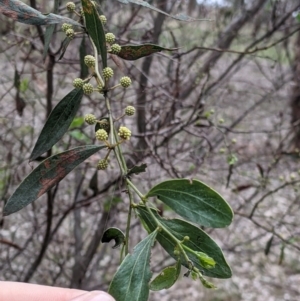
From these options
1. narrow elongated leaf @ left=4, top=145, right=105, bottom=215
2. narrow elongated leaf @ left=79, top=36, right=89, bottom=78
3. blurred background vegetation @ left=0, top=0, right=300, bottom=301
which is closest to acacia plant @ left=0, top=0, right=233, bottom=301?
narrow elongated leaf @ left=4, top=145, right=105, bottom=215

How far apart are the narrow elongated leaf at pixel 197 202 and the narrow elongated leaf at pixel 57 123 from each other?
0.16 m

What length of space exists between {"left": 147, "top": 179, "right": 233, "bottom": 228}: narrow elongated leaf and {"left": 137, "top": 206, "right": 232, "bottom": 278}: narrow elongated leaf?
17 millimetres

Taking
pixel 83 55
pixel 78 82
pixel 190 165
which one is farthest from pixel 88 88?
pixel 190 165

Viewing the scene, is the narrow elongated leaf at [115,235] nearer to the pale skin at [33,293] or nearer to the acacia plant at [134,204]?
the acacia plant at [134,204]

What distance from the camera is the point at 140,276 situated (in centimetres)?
56

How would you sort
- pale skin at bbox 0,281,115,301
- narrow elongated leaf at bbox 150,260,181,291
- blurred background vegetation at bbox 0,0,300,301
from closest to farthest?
narrow elongated leaf at bbox 150,260,181,291
pale skin at bbox 0,281,115,301
blurred background vegetation at bbox 0,0,300,301

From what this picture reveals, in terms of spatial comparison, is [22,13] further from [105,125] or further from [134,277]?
[134,277]

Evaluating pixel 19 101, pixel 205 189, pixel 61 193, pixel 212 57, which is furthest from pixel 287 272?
pixel 205 189

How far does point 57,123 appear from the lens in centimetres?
65

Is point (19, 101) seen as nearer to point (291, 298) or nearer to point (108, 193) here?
point (108, 193)

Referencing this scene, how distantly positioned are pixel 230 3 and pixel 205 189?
2.48 metres

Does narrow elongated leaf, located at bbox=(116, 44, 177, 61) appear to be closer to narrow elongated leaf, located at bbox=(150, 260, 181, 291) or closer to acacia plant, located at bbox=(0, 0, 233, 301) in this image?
acacia plant, located at bbox=(0, 0, 233, 301)

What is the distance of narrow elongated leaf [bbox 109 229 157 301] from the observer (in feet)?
1.81

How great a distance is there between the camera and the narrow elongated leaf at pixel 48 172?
572mm
